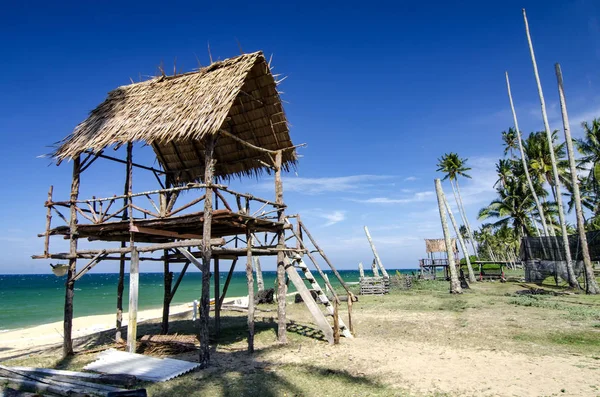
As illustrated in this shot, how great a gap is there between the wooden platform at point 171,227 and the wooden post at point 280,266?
0.37 meters

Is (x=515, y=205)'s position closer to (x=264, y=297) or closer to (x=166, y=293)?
(x=264, y=297)

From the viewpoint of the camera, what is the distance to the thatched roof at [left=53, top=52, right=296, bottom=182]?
386 inches

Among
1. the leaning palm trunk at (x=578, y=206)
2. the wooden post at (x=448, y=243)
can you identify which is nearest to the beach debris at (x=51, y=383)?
the wooden post at (x=448, y=243)

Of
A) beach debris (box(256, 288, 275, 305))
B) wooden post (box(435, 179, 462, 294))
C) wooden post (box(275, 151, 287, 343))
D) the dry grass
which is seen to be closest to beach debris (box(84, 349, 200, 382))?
the dry grass

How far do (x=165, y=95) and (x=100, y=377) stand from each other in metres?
7.77

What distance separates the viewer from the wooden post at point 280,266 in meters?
11.8

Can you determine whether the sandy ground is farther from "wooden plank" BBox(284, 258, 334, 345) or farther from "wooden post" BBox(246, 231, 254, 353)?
"wooden plank" BBox(284, 258, 334, 345)

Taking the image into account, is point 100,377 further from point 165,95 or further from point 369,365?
point 165,95

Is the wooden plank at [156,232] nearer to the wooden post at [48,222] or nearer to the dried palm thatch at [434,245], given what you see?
the wooden post at [48,222]

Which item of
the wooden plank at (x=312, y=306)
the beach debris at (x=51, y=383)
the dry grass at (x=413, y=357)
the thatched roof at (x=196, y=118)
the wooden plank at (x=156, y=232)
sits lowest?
the dry grass at (x=413, y=357)

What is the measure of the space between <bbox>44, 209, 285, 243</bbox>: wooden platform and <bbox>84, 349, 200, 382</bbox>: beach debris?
3153 mm

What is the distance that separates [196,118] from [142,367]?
5992mm

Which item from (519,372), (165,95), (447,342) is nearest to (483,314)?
(447,342)

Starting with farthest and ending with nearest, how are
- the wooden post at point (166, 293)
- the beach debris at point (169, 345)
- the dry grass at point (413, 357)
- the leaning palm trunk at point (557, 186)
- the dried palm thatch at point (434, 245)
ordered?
the dried palm thatch at point (434, 245) < the leaning palm trunk at point (557, 186) < the wooden post at point (166, 293) < the beach debris at point (169, 345) < the dry grass at point (413, 357)
